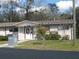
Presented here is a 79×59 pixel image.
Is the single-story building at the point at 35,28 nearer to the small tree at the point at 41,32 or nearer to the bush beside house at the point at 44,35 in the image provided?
the bush beside house at the point at 44,35

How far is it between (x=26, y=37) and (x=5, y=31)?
4.50 meters

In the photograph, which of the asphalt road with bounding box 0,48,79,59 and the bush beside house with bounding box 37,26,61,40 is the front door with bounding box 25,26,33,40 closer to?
the bush beside house with bounding box 37,26,61,40

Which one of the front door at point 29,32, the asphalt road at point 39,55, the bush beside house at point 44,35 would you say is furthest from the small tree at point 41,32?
the asphalt road at point 39,55

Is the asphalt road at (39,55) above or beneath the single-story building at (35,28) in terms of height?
beneath

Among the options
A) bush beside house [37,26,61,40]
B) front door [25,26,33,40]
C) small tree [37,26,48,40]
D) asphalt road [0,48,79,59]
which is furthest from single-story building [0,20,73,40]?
asphalt road [0,48,79,59]

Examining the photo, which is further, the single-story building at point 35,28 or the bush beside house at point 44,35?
the single-story building at point 35,28

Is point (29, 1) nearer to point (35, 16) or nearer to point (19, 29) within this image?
point (35, 16)

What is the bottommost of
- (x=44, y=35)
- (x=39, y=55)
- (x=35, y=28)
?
(x=39, y=55)

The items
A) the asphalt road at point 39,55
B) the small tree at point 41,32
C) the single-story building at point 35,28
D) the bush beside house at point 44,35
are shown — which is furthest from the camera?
the single-story building at point 35,28

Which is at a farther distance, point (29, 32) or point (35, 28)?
point (29, 32)

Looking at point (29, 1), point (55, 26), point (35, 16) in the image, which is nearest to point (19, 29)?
point (55, 26)

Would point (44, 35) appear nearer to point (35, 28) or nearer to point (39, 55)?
point (35, 28)

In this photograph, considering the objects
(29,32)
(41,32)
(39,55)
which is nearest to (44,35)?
(41,32)

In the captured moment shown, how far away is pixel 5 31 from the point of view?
180 ft
